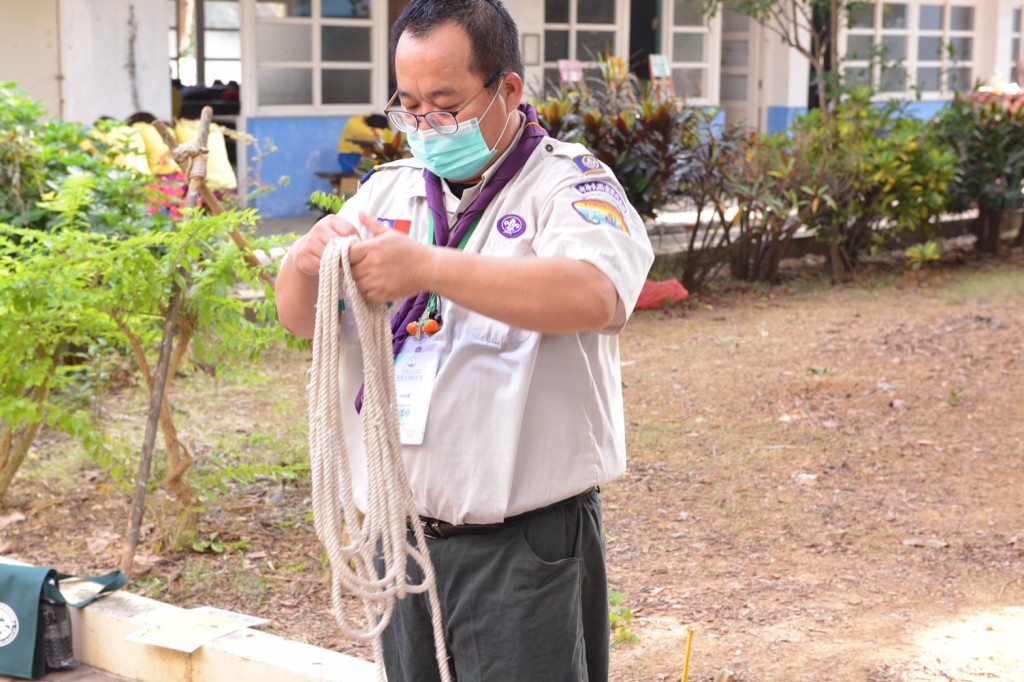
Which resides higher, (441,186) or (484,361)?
(441,186)

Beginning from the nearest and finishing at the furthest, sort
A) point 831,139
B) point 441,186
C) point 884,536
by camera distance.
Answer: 1. point 441,186
2. point 884,536
3. point 831,139

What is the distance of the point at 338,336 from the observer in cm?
188

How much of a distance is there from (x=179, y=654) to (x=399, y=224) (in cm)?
180

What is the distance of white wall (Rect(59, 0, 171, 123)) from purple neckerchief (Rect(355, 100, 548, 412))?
736cm

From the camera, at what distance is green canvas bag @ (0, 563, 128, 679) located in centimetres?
335

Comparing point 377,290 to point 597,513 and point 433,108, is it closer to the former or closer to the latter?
point 433,108

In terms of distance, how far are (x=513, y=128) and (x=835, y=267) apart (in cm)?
808

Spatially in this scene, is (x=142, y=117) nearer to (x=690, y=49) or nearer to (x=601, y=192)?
(x=690, y=49)

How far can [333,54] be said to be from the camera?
10.9m

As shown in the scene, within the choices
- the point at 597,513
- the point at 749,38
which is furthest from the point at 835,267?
the point at 597,513

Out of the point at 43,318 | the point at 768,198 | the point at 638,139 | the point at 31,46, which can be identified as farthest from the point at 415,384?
the point at 31,46

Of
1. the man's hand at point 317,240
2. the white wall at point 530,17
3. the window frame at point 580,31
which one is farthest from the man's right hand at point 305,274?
the window frame at point 580,31

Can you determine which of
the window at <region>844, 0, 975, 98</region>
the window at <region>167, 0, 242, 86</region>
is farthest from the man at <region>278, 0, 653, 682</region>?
the window at <region>844, 0, 975, 98</region>

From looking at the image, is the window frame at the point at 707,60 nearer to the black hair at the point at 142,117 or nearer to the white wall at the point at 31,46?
the black hair at the point at 142,117
